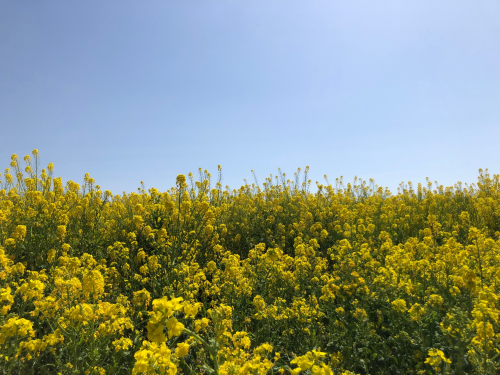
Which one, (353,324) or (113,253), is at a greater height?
(113,253)

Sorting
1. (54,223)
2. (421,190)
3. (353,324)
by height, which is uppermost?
(421,190)

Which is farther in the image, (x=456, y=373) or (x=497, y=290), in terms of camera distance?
(x=497, y=290)

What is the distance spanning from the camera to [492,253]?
4094 mm

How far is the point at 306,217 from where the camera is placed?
711cm

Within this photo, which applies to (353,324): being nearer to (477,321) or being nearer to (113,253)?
(477,321)

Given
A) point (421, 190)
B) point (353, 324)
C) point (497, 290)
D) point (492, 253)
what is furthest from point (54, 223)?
point (421, 190)

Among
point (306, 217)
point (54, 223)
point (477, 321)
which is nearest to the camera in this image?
point (477, 321)

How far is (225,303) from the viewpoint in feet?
10.9

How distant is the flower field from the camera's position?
6.43 ft

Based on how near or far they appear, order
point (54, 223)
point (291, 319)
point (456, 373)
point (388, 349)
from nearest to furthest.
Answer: point (456, 373)
point (388, 349)
point (291, 319)
point (54, 223)

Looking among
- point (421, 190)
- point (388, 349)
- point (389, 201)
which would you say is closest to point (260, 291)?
point (388, 349)

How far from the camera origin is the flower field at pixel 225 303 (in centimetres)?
196

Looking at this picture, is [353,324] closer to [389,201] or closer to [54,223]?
[54,223]

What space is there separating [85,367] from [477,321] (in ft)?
10.4
